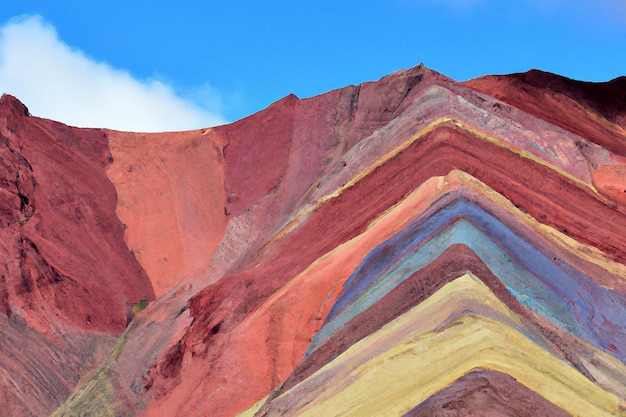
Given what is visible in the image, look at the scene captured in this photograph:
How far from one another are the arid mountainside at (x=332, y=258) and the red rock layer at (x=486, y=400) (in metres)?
0.04

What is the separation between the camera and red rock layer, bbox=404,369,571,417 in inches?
593

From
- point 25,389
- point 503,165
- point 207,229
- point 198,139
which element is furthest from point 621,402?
point 198,139

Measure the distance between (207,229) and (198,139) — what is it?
6647 mm

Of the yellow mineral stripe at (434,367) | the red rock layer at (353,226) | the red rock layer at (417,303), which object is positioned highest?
the red rock layer at (353,226)

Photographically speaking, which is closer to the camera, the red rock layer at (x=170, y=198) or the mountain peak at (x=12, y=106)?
the red rock layer at (x=170, y=198)

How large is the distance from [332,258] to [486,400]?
14220 mm

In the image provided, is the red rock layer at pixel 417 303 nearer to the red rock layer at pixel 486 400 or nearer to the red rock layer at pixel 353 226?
the red rock layer at pixel 353 226

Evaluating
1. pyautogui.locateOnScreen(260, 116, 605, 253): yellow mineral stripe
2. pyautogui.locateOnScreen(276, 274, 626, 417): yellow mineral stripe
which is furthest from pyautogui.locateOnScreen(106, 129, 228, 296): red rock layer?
pyautogui.locateOnScreen(276, 274, 626, 417): yellow mineral stripe

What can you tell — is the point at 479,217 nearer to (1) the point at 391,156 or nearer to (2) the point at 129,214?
(1) the point at 391,156

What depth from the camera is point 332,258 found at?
95.9ft

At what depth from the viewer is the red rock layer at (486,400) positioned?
1505 centimetres

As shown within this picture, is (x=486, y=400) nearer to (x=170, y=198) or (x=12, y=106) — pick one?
(x=170, y=198)

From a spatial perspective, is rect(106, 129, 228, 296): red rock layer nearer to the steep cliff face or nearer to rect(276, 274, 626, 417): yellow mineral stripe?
the steep cliff face

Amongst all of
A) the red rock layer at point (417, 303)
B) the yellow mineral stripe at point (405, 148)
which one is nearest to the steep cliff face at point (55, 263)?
the yellow mineral stripe at point (405, 148)
